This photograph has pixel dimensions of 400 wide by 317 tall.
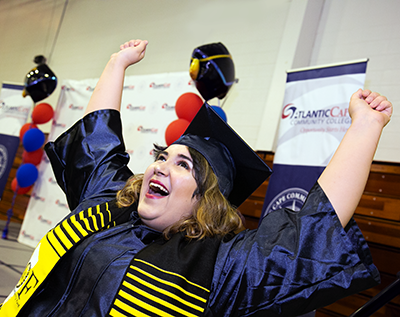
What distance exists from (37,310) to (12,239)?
472 centimetres

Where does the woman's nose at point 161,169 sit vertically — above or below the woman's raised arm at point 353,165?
below

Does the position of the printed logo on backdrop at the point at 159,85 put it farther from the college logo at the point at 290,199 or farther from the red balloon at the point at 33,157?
the red balloon at the point at 33,157

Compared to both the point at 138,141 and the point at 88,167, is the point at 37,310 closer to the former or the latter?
the point at 88,167

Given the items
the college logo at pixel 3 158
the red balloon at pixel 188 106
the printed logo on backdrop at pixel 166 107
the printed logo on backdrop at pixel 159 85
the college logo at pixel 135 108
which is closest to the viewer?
the red balloon at pixel 188 106

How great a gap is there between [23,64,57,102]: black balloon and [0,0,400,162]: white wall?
4.10ft

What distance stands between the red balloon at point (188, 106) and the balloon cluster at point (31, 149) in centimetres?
261

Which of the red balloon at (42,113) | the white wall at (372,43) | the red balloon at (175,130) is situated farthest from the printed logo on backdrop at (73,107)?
the white wall at (372,43)

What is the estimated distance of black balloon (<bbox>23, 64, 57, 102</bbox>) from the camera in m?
4.79

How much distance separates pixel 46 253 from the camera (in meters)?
1.14

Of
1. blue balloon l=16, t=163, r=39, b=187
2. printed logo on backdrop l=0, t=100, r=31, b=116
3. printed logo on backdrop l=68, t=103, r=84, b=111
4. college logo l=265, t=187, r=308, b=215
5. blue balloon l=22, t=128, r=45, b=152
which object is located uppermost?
printed logo on backdrop l=68, t=103, r=84, b=111

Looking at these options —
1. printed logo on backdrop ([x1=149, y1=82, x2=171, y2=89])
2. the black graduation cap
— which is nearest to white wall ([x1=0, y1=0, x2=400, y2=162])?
printed logo on backdrop ([x1=149, y1=82, x2=171, y2=89])

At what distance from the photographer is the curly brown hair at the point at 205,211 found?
1200 millimetres

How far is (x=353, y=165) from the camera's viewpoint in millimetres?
981

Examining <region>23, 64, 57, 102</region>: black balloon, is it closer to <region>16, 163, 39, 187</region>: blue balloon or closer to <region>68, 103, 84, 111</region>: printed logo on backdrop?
<region>68, 103, 84, 111</region>: printed logo on backdrop
